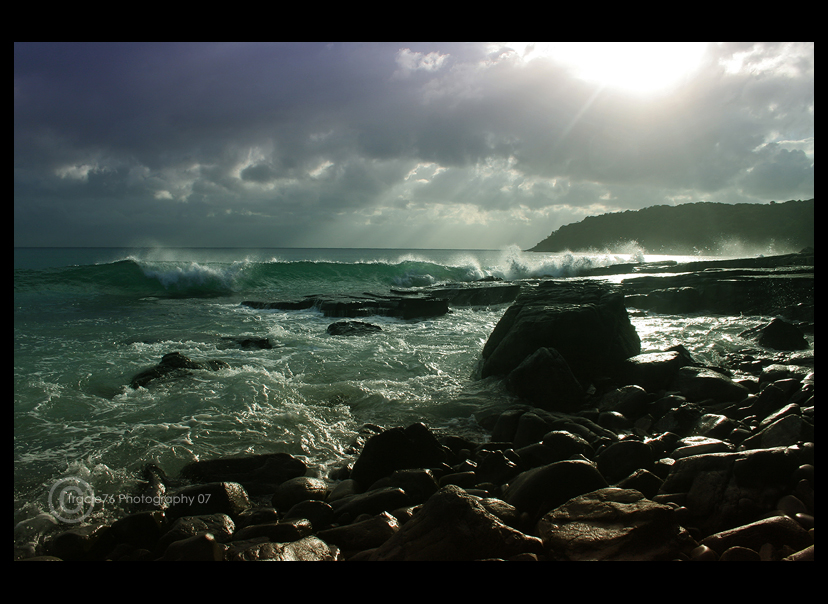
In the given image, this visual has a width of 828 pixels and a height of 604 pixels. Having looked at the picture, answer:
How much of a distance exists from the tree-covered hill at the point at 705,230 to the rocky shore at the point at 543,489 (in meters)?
50.4

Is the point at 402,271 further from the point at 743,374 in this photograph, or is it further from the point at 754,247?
the point at 754,247

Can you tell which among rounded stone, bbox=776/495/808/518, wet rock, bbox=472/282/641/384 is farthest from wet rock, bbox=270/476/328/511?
wet rock, bbox=472/282/641/384

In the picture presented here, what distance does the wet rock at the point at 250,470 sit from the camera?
11.3 ft

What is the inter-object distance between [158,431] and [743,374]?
797 centimetres

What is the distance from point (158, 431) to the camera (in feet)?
14.5

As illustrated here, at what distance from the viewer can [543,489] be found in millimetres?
2600

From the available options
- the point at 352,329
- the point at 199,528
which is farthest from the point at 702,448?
the point at 352,329

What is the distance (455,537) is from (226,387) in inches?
197

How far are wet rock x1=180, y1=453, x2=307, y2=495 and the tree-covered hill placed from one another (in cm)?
5398

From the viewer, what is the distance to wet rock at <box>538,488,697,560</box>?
1.97 m

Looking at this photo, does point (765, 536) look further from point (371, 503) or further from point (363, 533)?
point (371, 503)

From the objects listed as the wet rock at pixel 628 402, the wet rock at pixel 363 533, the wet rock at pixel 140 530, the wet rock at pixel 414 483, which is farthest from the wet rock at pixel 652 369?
the wet rock at pixel 140 530

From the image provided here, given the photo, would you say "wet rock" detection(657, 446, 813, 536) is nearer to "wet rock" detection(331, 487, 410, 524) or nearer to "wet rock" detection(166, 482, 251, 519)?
"wet rock" detection(331, 487, 410, 524)
